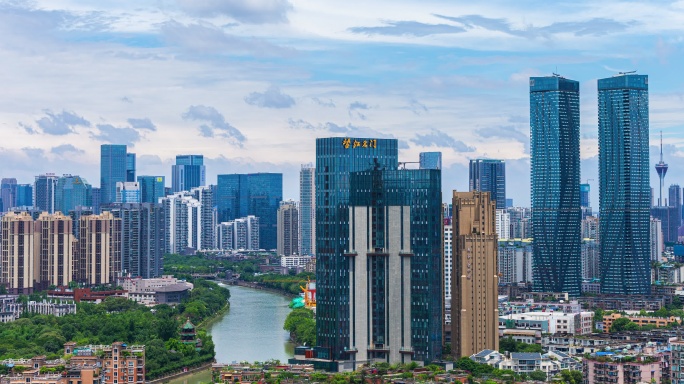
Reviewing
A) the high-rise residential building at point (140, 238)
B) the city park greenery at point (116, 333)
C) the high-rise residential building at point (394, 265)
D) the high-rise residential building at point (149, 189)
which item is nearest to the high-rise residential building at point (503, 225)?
the high-rise residential building at point (140, 238)

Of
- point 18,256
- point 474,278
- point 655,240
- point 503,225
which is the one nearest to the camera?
point 474,278

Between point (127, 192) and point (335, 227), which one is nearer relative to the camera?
point (335, 227)

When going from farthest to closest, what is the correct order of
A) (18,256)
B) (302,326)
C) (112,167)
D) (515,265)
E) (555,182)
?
1. (112,167)
2. (515,265)
3. (555,182)
4. (18,256)
5. (302,326)

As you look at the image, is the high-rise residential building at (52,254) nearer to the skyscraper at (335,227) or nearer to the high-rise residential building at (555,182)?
the high-rise residential building at (555,182)

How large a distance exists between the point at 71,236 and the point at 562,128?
579 inches

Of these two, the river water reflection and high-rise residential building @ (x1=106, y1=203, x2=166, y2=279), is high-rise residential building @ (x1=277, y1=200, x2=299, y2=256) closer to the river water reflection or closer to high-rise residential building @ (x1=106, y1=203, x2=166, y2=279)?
high-rise residential building @ (x1=106, y1=203, x2=166, y2=279)

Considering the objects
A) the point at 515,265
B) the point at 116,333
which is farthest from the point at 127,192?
the point at 116,333

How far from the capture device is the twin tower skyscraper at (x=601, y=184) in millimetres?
35250

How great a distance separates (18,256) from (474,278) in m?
18.0

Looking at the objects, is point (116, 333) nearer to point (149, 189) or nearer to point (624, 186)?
point (624, 186)

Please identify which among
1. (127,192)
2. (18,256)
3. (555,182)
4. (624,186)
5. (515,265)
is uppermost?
(127,192)

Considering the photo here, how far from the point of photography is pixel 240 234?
6512 centimetres

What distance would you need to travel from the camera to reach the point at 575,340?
21.3 metres

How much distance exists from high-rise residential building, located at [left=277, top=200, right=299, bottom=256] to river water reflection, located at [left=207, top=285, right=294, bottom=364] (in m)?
19.0
